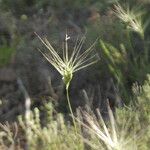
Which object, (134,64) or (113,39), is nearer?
(134,64)

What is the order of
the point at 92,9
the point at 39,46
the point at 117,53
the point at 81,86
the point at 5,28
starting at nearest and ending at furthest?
1. the point at 117,53
2. the point at 81,86
3. the point at 39,46
4. the point at 5,28
5. the point at 92,9

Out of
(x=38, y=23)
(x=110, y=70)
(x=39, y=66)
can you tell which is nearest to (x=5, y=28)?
(x=38, y=23)

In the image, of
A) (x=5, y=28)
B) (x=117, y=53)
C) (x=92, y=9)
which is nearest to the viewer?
(x=117, y=53)

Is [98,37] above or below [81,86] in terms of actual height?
above

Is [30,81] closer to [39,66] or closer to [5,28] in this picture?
[39,66]

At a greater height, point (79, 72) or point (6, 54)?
point (6, 54)

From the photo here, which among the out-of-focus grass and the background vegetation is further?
the out-of-focus grass

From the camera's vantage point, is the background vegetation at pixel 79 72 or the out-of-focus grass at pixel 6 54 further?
the out-of-focus grass at pixel 6 54

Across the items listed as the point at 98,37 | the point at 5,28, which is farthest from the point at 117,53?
the point at 5,28

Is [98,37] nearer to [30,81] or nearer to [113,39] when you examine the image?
[113,39]
